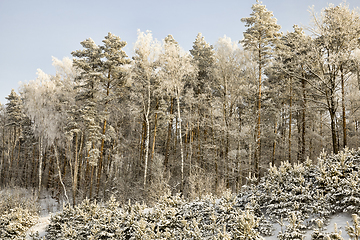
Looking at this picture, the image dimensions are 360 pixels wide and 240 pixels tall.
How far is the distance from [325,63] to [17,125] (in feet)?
107

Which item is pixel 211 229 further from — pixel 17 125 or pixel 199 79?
pixel 17 125

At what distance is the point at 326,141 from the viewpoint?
63.3 ft

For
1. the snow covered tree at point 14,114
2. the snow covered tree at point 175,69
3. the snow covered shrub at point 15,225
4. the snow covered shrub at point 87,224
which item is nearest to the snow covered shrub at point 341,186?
the snow covered shrub at point 87,224

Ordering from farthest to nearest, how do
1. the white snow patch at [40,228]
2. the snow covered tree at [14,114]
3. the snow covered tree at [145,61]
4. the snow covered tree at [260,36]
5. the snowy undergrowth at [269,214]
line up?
the snow covered tree at [14,114] → the snow covered tree at [145,61] → the snow covered tree at [260,36] → the white snow patch at [40,228] → the snowy undergrowth at [269,214]

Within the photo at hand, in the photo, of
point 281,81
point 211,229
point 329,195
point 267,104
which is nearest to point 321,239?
point 329,195

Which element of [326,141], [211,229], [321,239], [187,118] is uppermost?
[187,118]

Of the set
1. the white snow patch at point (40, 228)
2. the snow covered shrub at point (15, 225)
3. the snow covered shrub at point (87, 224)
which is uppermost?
the snow covered shrub at point (87, 224)

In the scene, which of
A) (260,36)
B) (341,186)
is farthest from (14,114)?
(341,186)

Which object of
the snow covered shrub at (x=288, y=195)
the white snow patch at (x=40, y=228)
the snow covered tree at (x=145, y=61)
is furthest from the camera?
the snow covered tree at (x=145, y=61)

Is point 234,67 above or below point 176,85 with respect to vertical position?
above

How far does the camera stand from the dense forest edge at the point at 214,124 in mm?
6574

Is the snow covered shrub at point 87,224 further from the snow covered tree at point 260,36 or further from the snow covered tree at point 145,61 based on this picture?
the snow covered tree at point 260,36

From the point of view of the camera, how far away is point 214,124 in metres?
15.7

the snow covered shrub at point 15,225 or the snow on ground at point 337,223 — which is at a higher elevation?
the snow on ground at point 337,223
